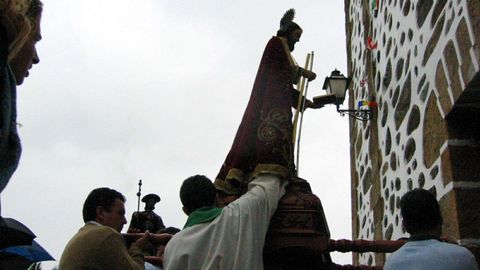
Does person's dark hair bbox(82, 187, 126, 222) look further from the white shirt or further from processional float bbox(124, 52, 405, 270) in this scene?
processional float bbox(124, 52, 405, 270)

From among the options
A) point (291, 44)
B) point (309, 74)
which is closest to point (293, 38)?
point (291, 44)

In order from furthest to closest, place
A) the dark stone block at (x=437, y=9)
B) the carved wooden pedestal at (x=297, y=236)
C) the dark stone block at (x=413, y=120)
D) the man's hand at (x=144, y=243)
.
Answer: the dark stone block at (x=413, y=120) < the dark stone block at (x=437, y=9) < the man's hand at (x=144, y=243) < the carved wooden pedestal at (x=297, y=236)

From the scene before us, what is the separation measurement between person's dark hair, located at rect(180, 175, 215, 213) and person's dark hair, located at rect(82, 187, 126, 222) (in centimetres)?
48

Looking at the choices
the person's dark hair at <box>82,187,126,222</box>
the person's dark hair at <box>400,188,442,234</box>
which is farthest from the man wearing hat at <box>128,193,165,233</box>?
the person's dark hair at <box>400,188,442,234</box>

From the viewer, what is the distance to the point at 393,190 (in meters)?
5.27

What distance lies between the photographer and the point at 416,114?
4.65 meters

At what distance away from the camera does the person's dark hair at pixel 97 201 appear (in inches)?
126

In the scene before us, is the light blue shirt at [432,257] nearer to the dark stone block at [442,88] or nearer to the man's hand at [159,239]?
the man's hand at [159,239]

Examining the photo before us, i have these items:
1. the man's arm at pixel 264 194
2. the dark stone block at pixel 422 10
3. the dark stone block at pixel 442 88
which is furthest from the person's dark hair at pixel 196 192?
the dark stone block at pixel 422 10

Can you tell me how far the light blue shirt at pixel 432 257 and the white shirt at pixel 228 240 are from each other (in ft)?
2.04

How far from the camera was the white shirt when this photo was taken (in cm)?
271

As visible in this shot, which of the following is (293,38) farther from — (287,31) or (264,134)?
(264,134)

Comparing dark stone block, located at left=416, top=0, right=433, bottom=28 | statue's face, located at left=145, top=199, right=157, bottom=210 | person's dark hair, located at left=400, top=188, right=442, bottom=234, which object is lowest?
person's dark hair, located at left=400, top=188, right=442, bottom=234

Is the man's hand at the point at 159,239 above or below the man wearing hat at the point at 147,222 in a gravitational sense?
below
